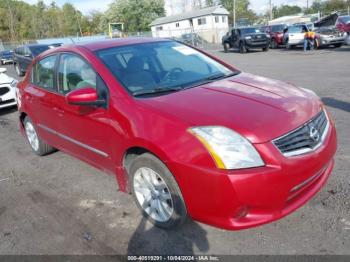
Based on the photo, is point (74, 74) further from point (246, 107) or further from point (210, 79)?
point (246, 107)

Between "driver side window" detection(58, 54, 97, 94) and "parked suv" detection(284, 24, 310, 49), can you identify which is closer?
"driver side window" detection(58, 54, 97, 94)

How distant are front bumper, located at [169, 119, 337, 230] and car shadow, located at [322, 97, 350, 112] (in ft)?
14.3

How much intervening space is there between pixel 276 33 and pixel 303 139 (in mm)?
23613

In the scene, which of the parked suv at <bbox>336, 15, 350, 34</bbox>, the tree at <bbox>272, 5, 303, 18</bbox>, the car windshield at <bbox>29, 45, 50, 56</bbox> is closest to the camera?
the car windshield at <bbox>29, 45, 50, 56</bbox>

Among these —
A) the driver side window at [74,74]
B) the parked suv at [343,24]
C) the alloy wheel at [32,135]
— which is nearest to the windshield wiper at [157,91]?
the driver side window at [74,74]

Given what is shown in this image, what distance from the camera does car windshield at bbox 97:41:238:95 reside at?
364cm

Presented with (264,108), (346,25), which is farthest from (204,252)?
(346,25)

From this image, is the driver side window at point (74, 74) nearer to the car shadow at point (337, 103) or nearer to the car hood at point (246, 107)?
the car hood at point (246, 107)

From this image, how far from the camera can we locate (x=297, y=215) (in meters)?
3.39

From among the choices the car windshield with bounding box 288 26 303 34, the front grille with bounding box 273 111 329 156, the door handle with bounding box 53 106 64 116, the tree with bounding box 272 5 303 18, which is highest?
the tree with bounding box 272 5 303 18

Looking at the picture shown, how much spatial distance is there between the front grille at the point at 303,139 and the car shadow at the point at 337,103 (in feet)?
13.4

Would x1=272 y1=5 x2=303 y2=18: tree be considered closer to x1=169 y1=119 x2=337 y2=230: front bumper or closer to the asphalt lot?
the asphalt lot

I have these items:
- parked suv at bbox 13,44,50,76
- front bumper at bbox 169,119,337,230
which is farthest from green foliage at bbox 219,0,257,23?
front bumper at bbox 169,119,337,230

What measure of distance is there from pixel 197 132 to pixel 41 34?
9281 centimetres
